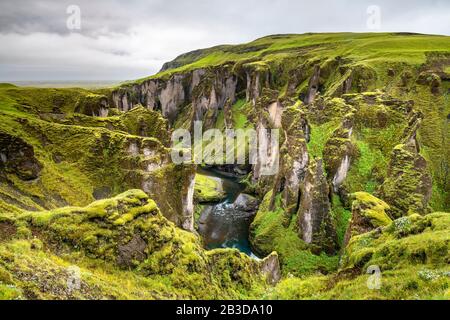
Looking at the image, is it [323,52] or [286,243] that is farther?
A: [323,52]

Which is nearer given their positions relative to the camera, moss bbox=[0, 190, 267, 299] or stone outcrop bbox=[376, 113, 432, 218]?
moss bbox=[0, 190, 267, 299]

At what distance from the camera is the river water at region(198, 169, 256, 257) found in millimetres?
69175

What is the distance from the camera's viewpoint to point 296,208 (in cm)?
6300

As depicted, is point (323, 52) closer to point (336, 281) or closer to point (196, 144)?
point (196, 144)

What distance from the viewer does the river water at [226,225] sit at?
69175 mm

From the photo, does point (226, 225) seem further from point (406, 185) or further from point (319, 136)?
point (406, 185)

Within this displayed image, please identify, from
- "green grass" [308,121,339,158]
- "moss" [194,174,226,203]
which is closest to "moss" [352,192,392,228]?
"green grass" [308,121,339,158]

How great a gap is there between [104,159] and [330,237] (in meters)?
40.8

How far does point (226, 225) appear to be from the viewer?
3081 inches

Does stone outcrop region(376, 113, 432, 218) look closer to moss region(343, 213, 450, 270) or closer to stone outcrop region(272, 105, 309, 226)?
stone outcrop region(272, 105, 309, 226)
